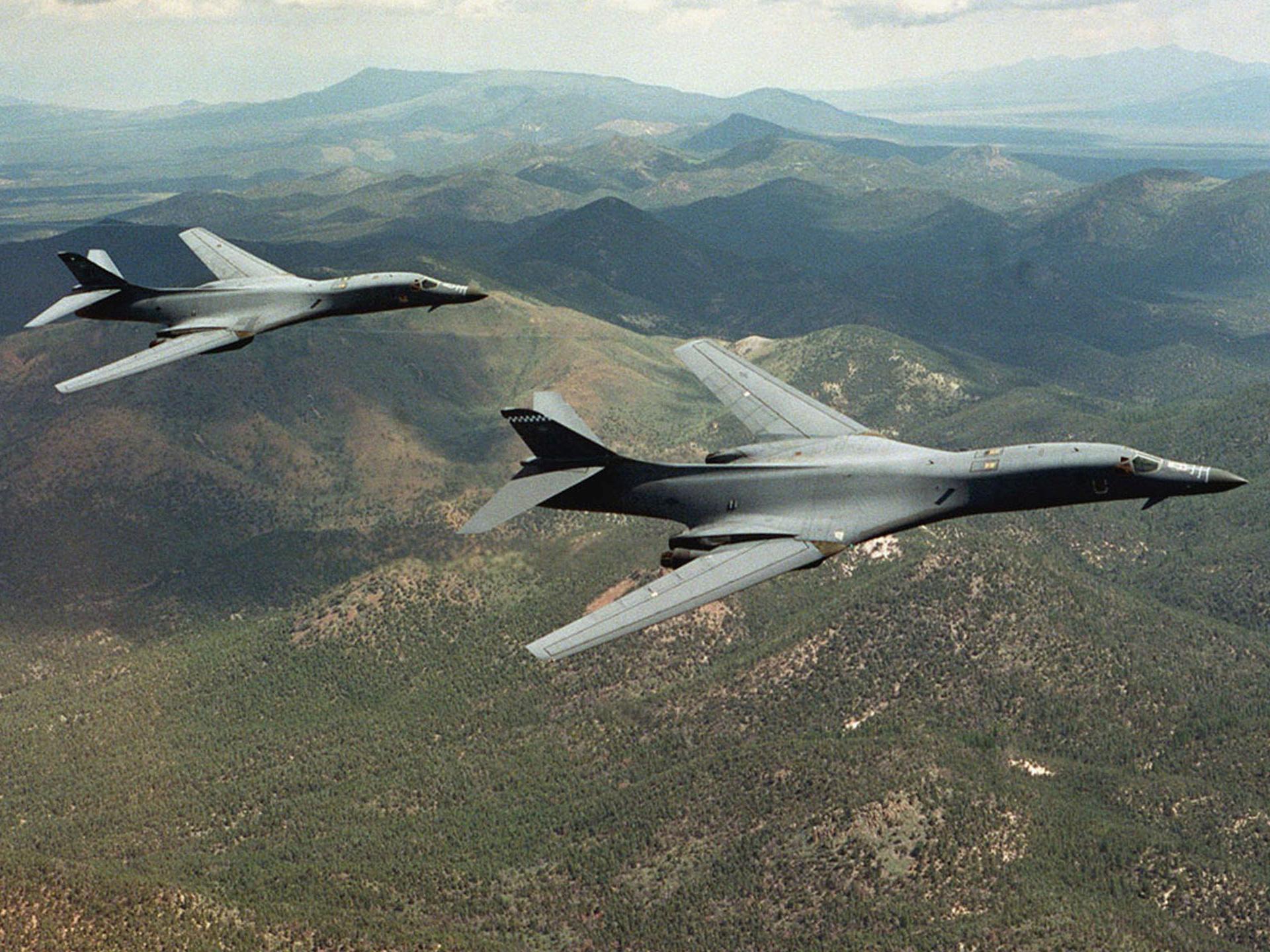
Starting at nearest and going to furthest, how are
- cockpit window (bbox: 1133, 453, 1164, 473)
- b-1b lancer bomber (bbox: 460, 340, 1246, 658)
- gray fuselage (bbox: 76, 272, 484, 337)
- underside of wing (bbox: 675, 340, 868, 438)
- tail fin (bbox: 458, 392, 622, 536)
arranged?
cockpit window (bbox: 1133, 453, 1164, 473) < b-1b lancer bomber (bbox: 460, 340, 1246, 658) < tail fin (bbox: 458, 392, 622, 536) < underside of wing (bbox: 675, 340, 868, 438) < gray fuselage (bbox: 76, 272, 484, 337)

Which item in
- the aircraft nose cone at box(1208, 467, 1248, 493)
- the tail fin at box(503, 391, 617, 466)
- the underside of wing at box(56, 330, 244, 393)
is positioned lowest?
the aircraft nose cone at box(1208, 467, 1248, 493)

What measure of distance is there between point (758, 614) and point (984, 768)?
213 feet

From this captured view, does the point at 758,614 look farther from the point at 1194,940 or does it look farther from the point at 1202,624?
the point at 1194,940

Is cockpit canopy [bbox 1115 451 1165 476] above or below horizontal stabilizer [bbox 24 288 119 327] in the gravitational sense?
below

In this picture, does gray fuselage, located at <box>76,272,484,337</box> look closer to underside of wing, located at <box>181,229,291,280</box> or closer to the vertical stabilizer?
the vertical stabilizer

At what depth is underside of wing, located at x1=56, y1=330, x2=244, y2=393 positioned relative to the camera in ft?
199

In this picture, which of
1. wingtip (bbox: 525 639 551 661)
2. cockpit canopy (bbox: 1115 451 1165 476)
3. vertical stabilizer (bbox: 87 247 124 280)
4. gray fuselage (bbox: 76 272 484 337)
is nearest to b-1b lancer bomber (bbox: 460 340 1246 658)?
cockpit canopy (bbox: 1115 451 1165 476)

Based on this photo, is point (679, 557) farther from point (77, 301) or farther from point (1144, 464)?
point (77, 301)

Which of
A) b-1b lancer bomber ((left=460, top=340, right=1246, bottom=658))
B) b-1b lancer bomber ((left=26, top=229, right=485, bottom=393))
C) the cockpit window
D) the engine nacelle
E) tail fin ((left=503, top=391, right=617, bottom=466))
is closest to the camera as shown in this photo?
the cockpit window

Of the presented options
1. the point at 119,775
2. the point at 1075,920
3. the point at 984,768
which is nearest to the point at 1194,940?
the point at 1075,920

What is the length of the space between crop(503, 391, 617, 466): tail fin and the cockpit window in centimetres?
3057

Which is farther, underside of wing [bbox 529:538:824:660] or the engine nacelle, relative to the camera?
the engine nacelle

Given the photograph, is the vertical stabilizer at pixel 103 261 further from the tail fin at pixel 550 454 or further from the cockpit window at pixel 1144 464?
the cockpit window at pixel 1144 464

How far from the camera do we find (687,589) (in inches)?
2110
